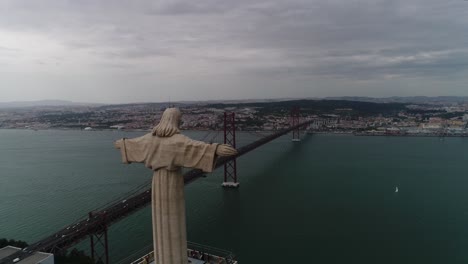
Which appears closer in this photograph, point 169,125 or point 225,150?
point 225,150

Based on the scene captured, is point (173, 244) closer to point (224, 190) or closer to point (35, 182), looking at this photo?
→ point (224, 190)

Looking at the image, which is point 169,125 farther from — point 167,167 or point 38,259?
point 38,259

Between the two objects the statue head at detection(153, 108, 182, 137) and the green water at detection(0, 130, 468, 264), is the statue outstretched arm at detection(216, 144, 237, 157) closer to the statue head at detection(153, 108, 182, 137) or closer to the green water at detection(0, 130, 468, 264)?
the statue head at detection(153, 108, 182, 137)

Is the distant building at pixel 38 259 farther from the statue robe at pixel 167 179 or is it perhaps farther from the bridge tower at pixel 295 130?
the bridge tower at pixel 295 130

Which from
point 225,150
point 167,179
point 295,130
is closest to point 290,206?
point 167,179

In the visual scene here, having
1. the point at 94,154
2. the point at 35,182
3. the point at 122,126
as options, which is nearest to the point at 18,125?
the point at 122,126

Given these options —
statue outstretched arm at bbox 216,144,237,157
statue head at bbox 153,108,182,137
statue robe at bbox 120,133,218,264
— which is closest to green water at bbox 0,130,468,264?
statue robe at bbox 120,133,218,264
